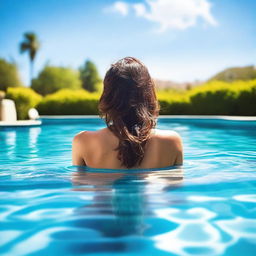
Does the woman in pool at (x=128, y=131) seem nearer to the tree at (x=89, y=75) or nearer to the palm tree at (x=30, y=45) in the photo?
the palm tree at (x=30, y=45)

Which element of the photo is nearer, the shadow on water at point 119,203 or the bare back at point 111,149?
the shadow on water at point 119,203

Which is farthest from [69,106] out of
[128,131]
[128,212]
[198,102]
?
[128,212]

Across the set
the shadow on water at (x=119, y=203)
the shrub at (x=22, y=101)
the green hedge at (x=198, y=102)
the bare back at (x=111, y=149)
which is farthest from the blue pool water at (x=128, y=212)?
the green hedge at (x=198, y=102)

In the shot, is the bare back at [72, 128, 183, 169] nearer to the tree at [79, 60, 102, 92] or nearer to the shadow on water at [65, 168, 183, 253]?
the shadow on water at [65, 168, 183, 253]

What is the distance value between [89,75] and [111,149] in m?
58.6

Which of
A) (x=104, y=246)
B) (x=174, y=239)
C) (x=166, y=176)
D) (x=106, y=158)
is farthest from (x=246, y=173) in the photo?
(x=104, y=246)

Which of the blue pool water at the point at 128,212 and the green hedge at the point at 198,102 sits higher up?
the green hedge at the point at 198,102

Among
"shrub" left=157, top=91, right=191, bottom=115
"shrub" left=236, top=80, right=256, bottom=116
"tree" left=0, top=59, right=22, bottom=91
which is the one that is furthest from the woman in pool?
"tree" left=0, top=59, right=22, bottom=91

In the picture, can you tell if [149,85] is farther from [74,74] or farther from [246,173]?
[74,74]

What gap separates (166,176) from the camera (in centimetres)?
398

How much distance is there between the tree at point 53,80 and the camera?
5166 centimetres

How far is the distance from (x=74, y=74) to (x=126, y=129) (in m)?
54.7

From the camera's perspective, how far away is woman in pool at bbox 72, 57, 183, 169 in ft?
10.8

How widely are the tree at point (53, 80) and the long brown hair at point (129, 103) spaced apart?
49292 mm
